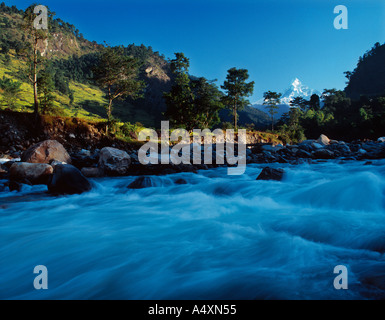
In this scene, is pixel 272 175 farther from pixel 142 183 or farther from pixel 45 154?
pixel 45 154

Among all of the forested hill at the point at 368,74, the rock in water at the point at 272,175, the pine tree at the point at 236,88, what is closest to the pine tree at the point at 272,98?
the pine tree at the point at 236,88

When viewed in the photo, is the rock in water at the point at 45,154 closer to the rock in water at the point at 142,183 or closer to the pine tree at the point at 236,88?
the rock in water at the point at 142,183

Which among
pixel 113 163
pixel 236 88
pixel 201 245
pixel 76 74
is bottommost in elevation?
pixel 201 245

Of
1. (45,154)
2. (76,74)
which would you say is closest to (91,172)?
(45,154)

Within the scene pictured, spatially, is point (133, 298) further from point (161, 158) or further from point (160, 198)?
point (161, 158)

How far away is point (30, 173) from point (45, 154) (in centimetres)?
207

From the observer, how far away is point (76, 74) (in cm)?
10056

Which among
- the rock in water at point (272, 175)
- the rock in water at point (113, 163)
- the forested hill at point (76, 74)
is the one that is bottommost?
the rock in water at point (272, 175)

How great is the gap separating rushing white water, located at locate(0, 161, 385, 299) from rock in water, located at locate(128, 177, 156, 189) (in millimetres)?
1433

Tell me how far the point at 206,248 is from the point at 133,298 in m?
1.20

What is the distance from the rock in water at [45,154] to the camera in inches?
338

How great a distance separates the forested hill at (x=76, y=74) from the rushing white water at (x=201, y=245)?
1780 inches
